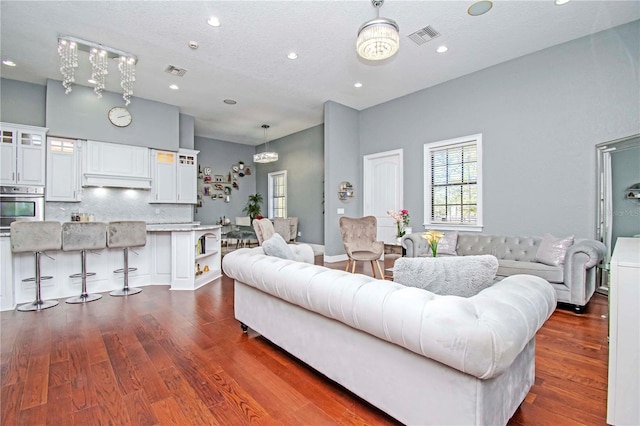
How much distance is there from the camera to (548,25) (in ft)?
12.2

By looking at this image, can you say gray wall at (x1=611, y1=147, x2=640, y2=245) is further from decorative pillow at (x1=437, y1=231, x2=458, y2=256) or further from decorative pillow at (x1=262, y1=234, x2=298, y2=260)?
decorative pillow at (x1=262, y1=234, x2=298, y2=260)

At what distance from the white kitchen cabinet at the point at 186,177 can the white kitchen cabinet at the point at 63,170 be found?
1.72 meters

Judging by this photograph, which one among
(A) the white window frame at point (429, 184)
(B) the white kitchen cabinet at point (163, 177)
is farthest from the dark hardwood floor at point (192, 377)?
(B) the white kitchen cabinet at point (163, 177)

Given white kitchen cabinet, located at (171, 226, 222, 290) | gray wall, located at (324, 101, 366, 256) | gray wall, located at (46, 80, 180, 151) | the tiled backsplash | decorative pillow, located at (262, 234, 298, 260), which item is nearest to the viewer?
decorative pillow, located at (262, 234, 298, 260)

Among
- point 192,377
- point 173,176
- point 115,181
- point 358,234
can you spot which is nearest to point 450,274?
point 192,377

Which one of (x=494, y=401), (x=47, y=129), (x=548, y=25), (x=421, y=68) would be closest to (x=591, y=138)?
(x=548, y=25)

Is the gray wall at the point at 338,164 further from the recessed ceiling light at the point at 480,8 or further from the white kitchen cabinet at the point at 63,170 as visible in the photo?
the white kitchen cabinet at the point at 63,170

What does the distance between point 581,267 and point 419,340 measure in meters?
3.11

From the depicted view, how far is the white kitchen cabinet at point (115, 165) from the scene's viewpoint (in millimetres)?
5294

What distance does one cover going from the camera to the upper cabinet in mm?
Result: 6129

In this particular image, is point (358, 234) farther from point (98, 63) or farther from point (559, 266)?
point (98, 63)

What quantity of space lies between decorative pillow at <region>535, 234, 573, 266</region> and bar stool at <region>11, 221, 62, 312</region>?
231 inches

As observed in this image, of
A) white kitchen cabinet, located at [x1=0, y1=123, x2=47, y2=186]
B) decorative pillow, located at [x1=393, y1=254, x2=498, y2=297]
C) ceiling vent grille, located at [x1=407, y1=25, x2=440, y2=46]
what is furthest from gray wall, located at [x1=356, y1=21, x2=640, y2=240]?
white kitchen cabinet, located at [x1=0, y1=123, x2=47, y2=186]

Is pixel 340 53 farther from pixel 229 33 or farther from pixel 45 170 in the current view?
pixel 45 170
